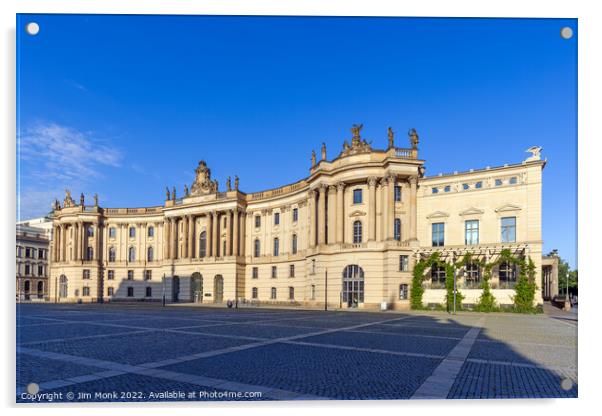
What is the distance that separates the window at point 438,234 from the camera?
48.6 m

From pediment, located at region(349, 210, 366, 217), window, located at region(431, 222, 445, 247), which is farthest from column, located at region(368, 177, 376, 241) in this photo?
window, located at region(431, 222, 445, 247)

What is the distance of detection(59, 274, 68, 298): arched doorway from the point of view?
84.5 meters

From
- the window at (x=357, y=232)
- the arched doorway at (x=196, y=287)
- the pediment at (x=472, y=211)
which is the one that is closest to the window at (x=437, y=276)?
Answer: the pediment at (x=472, y=211)

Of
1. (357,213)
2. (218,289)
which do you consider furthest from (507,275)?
(218,289)

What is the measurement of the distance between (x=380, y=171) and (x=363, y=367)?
38.6 meters

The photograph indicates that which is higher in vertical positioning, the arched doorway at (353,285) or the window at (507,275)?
the window at (507,275)

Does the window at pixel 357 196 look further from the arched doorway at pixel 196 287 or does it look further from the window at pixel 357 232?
the arched doorway at pixel 196 287

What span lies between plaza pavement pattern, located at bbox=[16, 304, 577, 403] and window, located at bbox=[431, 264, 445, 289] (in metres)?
24.7

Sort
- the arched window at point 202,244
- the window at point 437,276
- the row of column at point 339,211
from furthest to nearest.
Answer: the arched window at point 202,244
the row of column at point 339,211
the window at point 437,276

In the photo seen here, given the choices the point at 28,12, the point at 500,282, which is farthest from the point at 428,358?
the point at 500,282

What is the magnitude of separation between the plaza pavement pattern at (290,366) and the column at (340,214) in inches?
1169

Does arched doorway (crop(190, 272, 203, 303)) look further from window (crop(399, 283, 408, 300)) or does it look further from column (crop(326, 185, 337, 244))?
window (crop(399, 283, 408, 300))

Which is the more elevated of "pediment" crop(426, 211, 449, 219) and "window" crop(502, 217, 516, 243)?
"pediment" crop(426, 211, 449, 219)
